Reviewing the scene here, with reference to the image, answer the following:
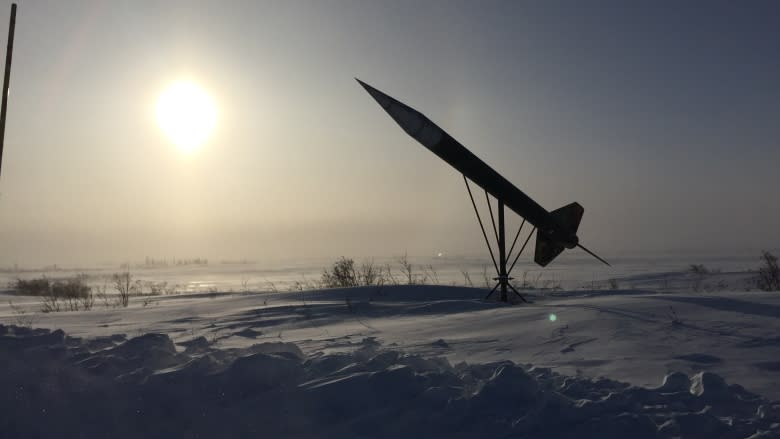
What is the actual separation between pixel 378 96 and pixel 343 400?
7066 millimetres

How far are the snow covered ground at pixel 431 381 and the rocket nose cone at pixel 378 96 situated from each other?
5.17m

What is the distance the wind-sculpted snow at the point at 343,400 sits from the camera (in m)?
2.48

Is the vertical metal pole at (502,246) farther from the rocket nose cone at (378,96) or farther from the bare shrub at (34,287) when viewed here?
the bare shrub at (34,287)

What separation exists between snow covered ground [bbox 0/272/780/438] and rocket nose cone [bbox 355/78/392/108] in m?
5.17

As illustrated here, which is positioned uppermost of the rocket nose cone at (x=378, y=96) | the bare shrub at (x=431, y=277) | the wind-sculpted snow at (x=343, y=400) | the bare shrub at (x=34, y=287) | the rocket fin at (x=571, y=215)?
the rocket nose cone at (x=378, y=96)

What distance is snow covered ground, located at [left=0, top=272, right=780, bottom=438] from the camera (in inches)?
101

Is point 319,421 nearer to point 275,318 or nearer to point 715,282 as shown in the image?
point 275,318

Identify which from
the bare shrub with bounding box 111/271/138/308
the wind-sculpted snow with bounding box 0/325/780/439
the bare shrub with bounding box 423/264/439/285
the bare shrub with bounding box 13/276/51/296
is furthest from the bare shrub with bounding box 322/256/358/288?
the bare shrub with bounding box 13/276/51/296

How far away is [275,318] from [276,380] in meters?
3.27

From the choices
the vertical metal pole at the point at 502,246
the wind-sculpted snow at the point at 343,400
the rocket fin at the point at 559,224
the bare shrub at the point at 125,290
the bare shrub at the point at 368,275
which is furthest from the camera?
the bare shrub at the point at 368,275

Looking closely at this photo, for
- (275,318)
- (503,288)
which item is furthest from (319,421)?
(503,288)

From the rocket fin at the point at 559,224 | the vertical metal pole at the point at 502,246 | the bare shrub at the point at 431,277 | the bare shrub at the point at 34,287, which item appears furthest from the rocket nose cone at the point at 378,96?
the bare shrub at the point at 34,287

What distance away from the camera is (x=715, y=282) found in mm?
17641

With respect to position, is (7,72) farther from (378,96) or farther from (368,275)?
(368,275)
